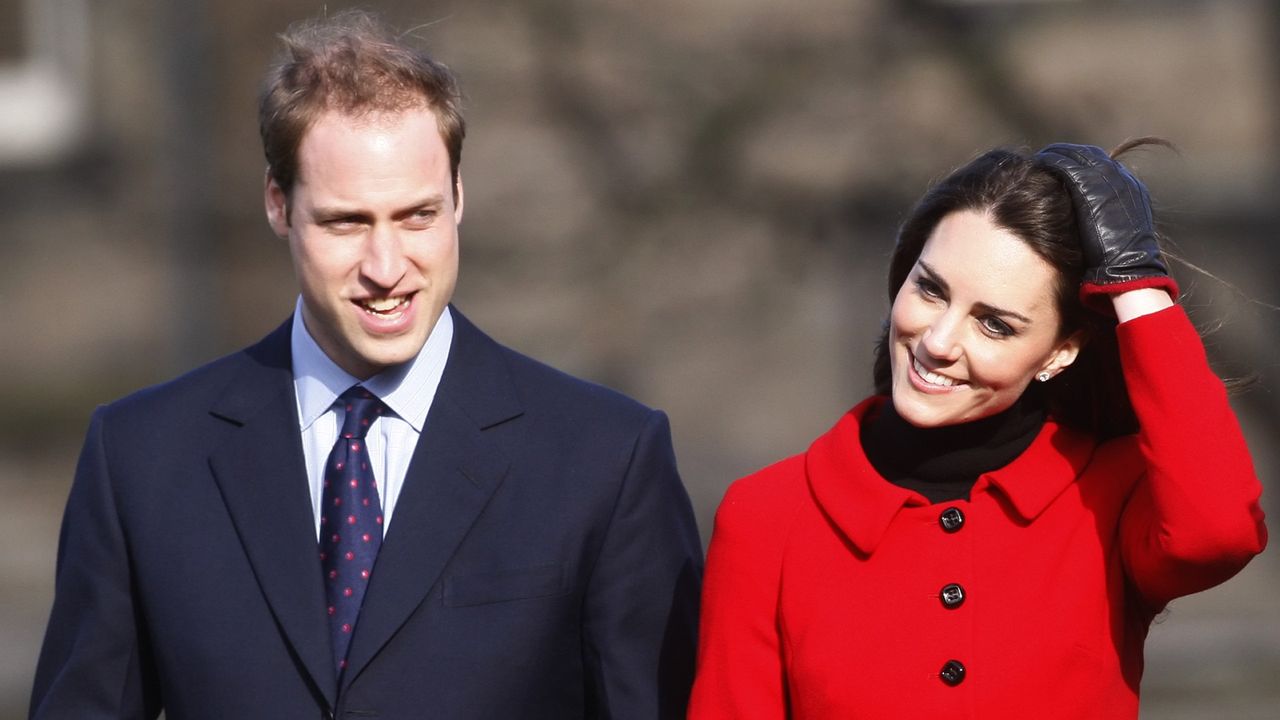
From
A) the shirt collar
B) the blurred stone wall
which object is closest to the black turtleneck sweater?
the shirt collar

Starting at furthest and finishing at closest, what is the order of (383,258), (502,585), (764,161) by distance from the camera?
(764,161), (502,585), (383,258)

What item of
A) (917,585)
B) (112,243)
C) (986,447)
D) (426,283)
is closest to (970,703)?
(917,585)

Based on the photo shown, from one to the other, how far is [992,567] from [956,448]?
0.21 m

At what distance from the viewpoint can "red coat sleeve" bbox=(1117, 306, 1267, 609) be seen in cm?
283

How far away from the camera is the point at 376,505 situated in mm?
3195

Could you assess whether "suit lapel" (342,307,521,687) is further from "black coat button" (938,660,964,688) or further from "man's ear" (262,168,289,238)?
"black coat button" (938,660,964,688)

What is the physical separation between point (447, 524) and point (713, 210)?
493cm

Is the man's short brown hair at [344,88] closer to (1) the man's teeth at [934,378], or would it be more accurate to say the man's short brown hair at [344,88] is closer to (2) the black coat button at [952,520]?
(1) the man's teeth at [934,378]

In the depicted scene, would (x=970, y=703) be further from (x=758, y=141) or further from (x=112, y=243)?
(x=112, y=243)

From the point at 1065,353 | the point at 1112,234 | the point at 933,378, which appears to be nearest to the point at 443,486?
the point at 933,378

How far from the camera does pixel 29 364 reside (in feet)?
27.5

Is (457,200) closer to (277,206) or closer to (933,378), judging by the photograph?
(277,206)

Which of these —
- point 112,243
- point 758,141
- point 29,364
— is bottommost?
point 29,364

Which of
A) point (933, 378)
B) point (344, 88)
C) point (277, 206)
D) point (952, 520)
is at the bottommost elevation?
point (952, 520)
